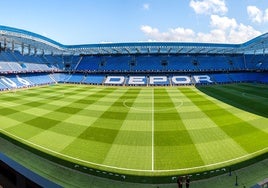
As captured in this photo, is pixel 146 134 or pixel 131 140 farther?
pixel 146 134

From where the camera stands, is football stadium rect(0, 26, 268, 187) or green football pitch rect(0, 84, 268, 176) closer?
football stadium rect(0, 26, 268, 187)

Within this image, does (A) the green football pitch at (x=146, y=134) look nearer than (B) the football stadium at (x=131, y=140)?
No

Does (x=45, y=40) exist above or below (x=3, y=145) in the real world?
above

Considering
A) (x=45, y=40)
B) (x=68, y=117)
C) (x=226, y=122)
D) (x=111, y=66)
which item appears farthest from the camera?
(x=111, y=66)

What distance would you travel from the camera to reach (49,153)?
17156 millimetres

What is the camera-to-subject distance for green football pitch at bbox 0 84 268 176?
619 inches

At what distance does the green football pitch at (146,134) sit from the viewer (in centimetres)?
1571

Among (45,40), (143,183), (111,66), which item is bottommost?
(143,183)

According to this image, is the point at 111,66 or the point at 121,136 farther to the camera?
the point at 111,66

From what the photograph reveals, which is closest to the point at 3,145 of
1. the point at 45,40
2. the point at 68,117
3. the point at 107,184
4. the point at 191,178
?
the point at 68,117

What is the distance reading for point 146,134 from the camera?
2100cm

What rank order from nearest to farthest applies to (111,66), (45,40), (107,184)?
(107,184) < (45,40) < (111,66)

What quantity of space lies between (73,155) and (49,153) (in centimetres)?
190

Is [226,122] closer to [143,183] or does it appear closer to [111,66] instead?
[143,183]
